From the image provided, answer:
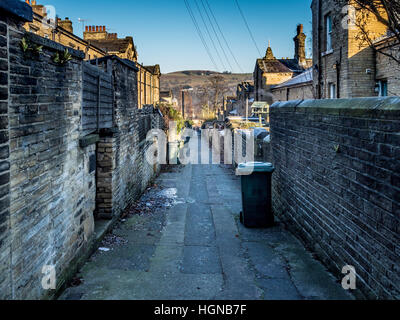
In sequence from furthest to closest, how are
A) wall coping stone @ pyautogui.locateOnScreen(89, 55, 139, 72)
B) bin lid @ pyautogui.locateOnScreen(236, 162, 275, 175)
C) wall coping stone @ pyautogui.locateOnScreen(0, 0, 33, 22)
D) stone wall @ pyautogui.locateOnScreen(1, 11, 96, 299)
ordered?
bin lid @ pyautogui.locateOnScreen(236, 162, 275, 175) → wall coping stone @ pyautogui.locateOnScreen(89, 55, 139, 72) → stone wall @ pyautogui.locateOnScreen(1, 11, 96, 299) → wall coping stone @ pyautogui.locateOnScreen(0, 0, 33, 22)

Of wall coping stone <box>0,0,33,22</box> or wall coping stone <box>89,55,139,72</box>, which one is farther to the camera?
wall coping stone <box>89,55,139,72</box>

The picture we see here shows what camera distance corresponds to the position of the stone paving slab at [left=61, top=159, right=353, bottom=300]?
4.68 meters

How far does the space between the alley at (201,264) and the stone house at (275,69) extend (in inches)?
1033

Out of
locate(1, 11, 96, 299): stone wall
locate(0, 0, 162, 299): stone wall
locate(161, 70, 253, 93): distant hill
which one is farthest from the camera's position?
locate(161, 70, 253, 93): distant hill

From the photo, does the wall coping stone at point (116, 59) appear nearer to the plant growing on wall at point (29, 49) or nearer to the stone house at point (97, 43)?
the stone house at point (97, 43)

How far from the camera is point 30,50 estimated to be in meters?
3.68

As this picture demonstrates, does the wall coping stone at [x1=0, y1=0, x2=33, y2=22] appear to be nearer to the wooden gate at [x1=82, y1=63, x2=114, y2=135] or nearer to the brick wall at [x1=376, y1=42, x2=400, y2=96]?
the wooden gate at [x1=82, y1=63, x2=114, y2=135]

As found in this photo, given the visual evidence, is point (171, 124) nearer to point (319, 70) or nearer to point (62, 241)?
point (319, 70)

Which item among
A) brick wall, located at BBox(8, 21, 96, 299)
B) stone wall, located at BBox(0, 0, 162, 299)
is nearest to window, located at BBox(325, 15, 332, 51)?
stone wall, located at BBox(0, 0, 162, 299)

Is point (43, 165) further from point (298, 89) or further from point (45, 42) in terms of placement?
point (298, 89)

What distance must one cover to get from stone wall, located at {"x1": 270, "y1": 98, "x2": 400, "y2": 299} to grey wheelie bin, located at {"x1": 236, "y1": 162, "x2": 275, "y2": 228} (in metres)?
0.55

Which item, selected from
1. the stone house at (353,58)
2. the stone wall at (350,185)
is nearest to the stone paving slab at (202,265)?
the stone wall at (350,185)

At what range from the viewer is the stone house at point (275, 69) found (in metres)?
33.5

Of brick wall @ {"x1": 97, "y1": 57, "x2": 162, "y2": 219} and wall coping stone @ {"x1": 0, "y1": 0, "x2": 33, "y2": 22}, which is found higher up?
wall coping stone @ {"x1": 0, "y1": 0, "x2": 33, "y2": 22}
